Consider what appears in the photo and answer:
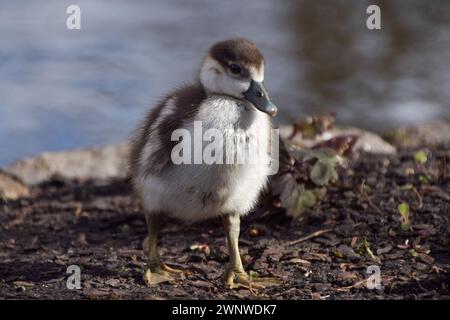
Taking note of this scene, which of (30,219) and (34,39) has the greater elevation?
(34,39)

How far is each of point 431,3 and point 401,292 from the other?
7.94 metres

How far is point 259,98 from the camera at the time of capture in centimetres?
487

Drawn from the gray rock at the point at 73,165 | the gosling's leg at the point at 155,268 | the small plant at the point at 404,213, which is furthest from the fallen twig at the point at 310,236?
the gray rock at the point at 73,165

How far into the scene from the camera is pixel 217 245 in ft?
18.1

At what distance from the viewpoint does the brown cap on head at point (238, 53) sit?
493cm

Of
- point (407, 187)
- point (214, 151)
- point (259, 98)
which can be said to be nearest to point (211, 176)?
point (214, 151)

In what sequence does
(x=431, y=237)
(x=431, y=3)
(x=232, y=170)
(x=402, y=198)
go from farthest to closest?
(x=431, y=3)
(x=402, y=198)
(x=431, y=237)
(x=232, y=170)

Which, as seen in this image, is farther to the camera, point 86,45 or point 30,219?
point 86,45

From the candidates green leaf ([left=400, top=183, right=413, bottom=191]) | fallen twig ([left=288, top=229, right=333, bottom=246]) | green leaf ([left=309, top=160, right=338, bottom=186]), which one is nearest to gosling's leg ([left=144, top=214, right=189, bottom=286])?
fallen twig ([left=288, top=229, right=333, bottom=246])

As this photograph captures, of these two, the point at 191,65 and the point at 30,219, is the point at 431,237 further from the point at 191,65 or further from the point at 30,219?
the point at 191,65

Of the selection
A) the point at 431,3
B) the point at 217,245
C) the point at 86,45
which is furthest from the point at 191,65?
the point at 217,245

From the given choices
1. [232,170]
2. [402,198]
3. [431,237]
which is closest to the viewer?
[232,170]

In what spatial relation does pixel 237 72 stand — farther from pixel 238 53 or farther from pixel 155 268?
pixel 155 268
